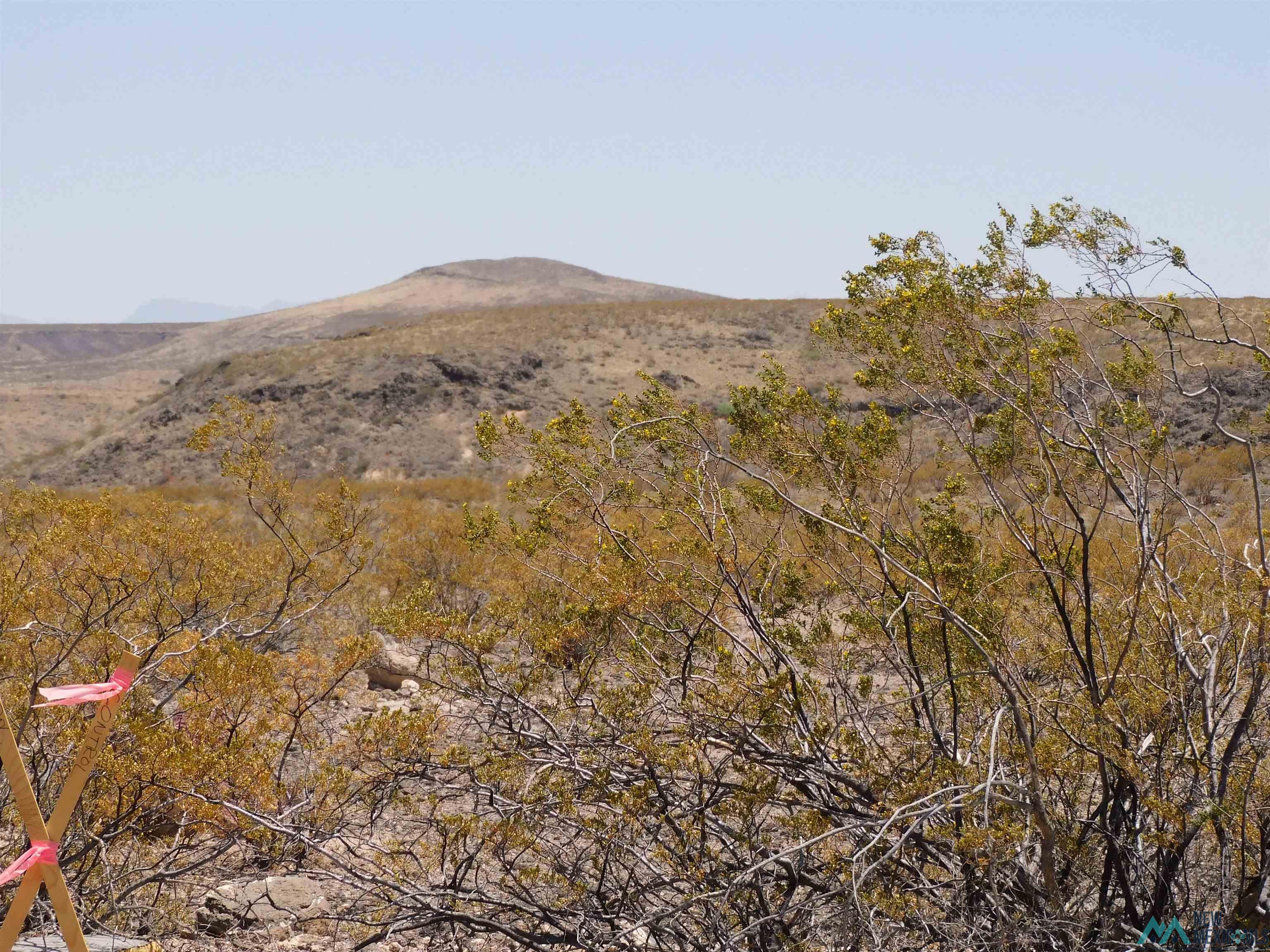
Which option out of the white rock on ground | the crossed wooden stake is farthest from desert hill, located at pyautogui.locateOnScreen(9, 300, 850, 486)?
the crossed wooden stake

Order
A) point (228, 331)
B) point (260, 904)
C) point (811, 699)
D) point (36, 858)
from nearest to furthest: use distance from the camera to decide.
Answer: point (36, 858)
point (811, 699)
point (260, 904)
point (228, 331)

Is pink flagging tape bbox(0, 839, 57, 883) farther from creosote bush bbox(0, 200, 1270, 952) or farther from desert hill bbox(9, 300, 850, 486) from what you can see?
desert hill bbox(9, 300, 850, 486)

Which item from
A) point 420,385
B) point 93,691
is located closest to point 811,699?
point 93,691

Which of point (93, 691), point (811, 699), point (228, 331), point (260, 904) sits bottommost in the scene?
point (260, 904)

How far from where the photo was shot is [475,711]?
18.0ft

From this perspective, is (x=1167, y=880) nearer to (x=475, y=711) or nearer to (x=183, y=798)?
(x=475, y=711)

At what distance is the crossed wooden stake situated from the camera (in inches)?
96.7

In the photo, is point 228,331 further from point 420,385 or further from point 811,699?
point 811,699

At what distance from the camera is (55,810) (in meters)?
2.51

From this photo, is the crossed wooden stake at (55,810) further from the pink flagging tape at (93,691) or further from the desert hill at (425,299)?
the desert hill at (425,299)

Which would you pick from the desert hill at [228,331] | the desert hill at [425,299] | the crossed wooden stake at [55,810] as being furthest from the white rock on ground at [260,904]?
the desert hill at [425,299]

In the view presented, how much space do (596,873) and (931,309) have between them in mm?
3319

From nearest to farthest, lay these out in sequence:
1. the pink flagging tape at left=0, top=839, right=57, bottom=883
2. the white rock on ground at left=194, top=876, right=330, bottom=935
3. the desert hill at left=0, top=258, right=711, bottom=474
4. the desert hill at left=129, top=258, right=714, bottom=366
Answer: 1. the pink flagging tape at left=0, top=839, right=57, bottom=883
2. the white rock on ground at left=194, top=876, right=330, bottom=935
3. the desert hill at left=0, top=258, right=711, bottom=474
4. the desert hill at left=129, top=258, right=714, bottom=366

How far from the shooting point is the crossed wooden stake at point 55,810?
2457 mm
